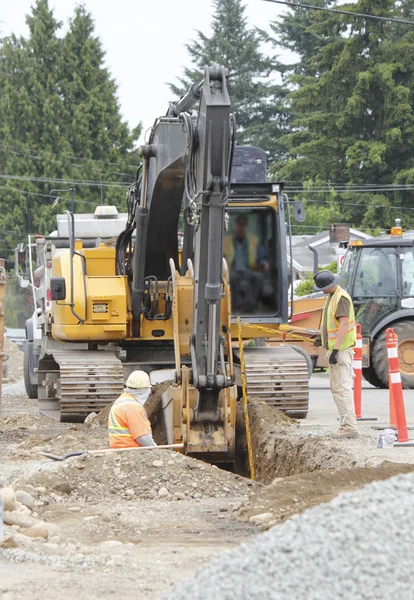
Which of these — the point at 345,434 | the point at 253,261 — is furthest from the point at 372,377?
the point at 345,434

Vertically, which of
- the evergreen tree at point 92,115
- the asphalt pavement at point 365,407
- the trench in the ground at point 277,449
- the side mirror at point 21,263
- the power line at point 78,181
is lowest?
the asphalt pavement at point 365,407

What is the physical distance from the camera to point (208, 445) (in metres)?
11.2

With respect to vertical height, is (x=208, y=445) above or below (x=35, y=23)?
below

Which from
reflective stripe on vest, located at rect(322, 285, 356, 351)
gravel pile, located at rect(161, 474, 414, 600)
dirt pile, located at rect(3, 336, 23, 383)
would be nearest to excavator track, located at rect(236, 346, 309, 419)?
reflective stripe on vest, located at rect(322, 285, 356, 351)

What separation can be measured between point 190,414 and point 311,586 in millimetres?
6535

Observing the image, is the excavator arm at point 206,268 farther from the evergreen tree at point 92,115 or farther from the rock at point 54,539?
the evergreen tree at point 92,115

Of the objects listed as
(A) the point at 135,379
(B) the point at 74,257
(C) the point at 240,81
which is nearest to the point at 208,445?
(A) the point at 135,379

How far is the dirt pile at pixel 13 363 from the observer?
29903 millimetres

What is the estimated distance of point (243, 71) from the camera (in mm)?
60812

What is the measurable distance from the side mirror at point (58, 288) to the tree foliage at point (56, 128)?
37.4m

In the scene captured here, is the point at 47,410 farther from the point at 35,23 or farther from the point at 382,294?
the point at 35,23

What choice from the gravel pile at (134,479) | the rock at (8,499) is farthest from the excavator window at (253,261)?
the rock at (8,499)

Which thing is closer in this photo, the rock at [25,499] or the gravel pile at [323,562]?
the gravel pile at [323,562]

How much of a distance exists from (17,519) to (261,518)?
1573mm
